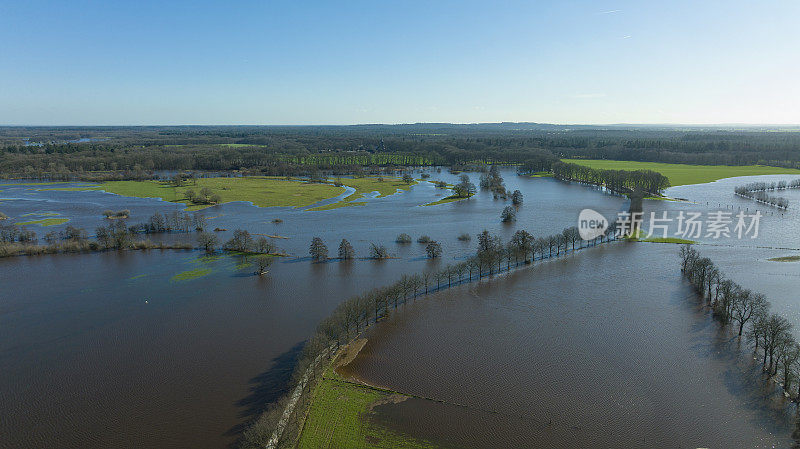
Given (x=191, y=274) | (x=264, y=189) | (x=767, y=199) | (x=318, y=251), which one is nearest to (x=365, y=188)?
(x=264, y=189)

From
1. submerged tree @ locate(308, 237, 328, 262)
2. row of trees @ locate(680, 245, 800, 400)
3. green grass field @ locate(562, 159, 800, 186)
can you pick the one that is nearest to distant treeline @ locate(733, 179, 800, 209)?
green grass field @ locate(562, 159, 800, 186)

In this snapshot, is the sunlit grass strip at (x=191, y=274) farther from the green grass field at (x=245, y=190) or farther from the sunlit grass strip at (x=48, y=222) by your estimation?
the green grass field at (x=245, y=190)

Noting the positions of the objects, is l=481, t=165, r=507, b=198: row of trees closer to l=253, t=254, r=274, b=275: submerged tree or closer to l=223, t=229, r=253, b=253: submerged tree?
l=223, t=229, r=253, b=253: submerged tree

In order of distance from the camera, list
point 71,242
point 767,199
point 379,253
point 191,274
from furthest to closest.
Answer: point 767,199 < point 71,242 < point 379,253 < point 191,274

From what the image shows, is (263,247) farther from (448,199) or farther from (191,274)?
(448,199)

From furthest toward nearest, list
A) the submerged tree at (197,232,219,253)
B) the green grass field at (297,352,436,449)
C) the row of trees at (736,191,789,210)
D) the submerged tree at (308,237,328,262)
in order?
the row of trees at (736,191,789,210) < the submerged tree at (197,232,219,253) < the submerged tree at (308,237,328,262) < the green grass field at (297,352,436,449)

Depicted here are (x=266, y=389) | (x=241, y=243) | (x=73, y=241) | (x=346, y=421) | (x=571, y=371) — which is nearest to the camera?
(x=346, y=421)

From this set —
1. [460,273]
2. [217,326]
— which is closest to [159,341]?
[217,326]
